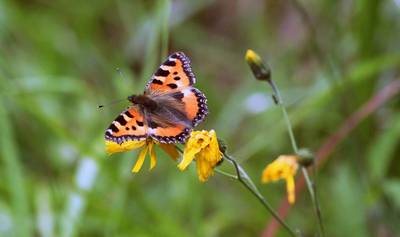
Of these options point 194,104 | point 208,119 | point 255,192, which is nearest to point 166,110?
point 194,104

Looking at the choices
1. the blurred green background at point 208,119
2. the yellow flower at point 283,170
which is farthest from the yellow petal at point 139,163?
the blurred green background at point 208,119

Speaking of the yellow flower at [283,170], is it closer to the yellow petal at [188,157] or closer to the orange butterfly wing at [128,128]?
the yellow petal at [188,157]

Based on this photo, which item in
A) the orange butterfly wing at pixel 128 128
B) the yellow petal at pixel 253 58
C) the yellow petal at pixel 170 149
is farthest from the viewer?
the yellow petal at pixel 253 58

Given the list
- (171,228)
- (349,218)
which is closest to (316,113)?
(349,218)

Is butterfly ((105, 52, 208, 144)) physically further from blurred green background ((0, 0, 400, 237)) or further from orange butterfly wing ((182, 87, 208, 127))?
blurred green background ((0, 0, 400, 237))

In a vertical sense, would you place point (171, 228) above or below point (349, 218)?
above

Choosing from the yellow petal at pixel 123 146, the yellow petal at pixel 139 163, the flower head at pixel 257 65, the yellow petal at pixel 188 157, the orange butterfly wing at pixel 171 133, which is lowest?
the yellow petal at pixel 188 157

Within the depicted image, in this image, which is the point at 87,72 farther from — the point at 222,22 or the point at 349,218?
the point at 349,218
